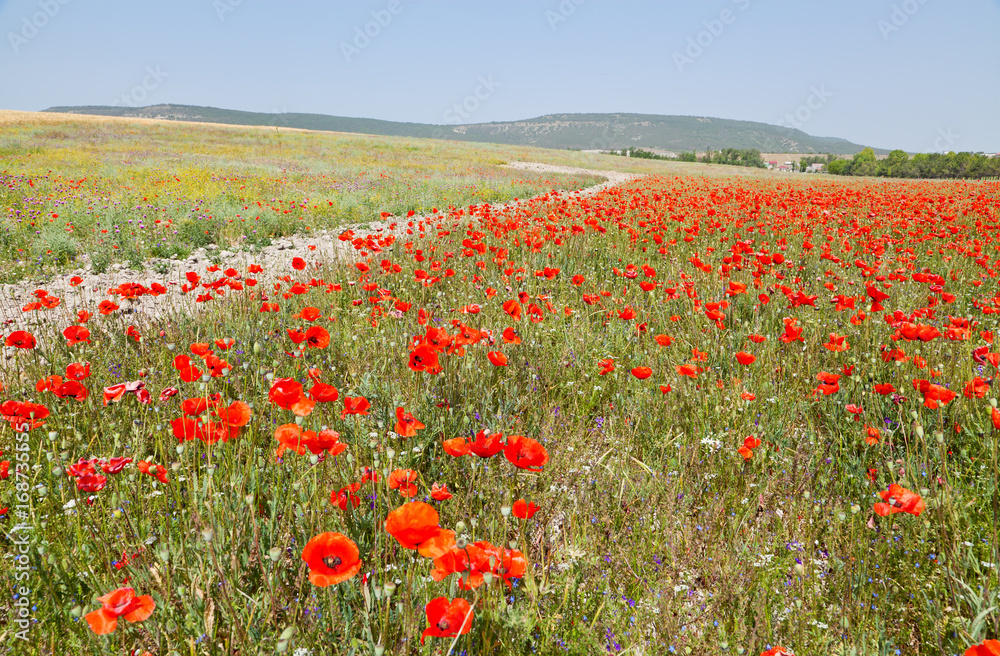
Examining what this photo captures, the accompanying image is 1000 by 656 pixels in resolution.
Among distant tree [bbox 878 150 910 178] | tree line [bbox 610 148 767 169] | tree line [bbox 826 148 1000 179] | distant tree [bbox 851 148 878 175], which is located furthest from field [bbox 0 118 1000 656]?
tree line [bbox 610 148 767 169]

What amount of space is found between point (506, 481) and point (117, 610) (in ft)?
4.55

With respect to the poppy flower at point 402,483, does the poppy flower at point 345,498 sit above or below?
below

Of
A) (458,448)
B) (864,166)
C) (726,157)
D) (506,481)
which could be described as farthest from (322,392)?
(726,157)

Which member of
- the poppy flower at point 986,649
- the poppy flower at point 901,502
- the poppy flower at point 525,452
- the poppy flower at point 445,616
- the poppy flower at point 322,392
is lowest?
the poppy flower at point 445,616

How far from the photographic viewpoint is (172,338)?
3.60m

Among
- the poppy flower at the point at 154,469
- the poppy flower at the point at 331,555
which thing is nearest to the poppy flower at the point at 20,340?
the poppy flower at the point at 154,469

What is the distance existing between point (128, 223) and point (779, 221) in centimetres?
1072

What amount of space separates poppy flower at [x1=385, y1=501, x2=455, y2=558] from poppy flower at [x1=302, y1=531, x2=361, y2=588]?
0.09 metres

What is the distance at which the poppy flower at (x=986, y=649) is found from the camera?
37.1 inches

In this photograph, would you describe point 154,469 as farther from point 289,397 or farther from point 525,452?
point 525,452

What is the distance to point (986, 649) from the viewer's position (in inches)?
37.5

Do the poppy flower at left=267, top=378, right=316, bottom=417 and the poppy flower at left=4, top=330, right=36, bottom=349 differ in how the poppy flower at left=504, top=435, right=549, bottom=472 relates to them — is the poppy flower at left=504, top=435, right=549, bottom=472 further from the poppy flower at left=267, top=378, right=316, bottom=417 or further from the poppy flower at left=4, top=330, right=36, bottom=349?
the poppy flower at left=4, top=330, right=36, bottom=349

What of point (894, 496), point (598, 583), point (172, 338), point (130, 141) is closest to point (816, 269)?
point (894, 496)

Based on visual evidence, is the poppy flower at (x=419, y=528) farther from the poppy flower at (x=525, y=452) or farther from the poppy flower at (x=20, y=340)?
the poppy flower at (x=20, y=340)
